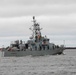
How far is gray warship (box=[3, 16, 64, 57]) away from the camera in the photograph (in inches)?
5940

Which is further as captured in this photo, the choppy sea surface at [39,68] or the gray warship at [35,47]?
the gray warship at [35,47]

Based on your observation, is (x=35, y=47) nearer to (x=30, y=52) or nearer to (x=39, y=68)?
(x=30, y=52)

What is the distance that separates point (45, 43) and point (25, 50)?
25.6 ft

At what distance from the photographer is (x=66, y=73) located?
72000 mm

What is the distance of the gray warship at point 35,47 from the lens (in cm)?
15088

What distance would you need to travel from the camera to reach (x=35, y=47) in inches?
5960

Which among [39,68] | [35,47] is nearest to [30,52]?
[35,47]

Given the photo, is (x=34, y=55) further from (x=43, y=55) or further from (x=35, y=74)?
(x=35, y=74)

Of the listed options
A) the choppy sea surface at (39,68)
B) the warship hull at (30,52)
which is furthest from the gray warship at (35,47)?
the choppy sea surface at (39,68)

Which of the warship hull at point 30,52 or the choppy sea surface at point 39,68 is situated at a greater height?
the warship hull at point 30,52

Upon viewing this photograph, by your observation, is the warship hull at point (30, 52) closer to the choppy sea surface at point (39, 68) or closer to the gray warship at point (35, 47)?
the gray warship at point (35, 47)

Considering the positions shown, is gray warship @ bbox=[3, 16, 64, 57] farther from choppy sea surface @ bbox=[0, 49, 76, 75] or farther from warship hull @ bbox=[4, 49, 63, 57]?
choppy sea surface @ bbox=[0, 49, 76, 75]

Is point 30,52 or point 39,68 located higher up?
point 30,52

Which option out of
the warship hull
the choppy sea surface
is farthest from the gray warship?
the choppy sea surface
